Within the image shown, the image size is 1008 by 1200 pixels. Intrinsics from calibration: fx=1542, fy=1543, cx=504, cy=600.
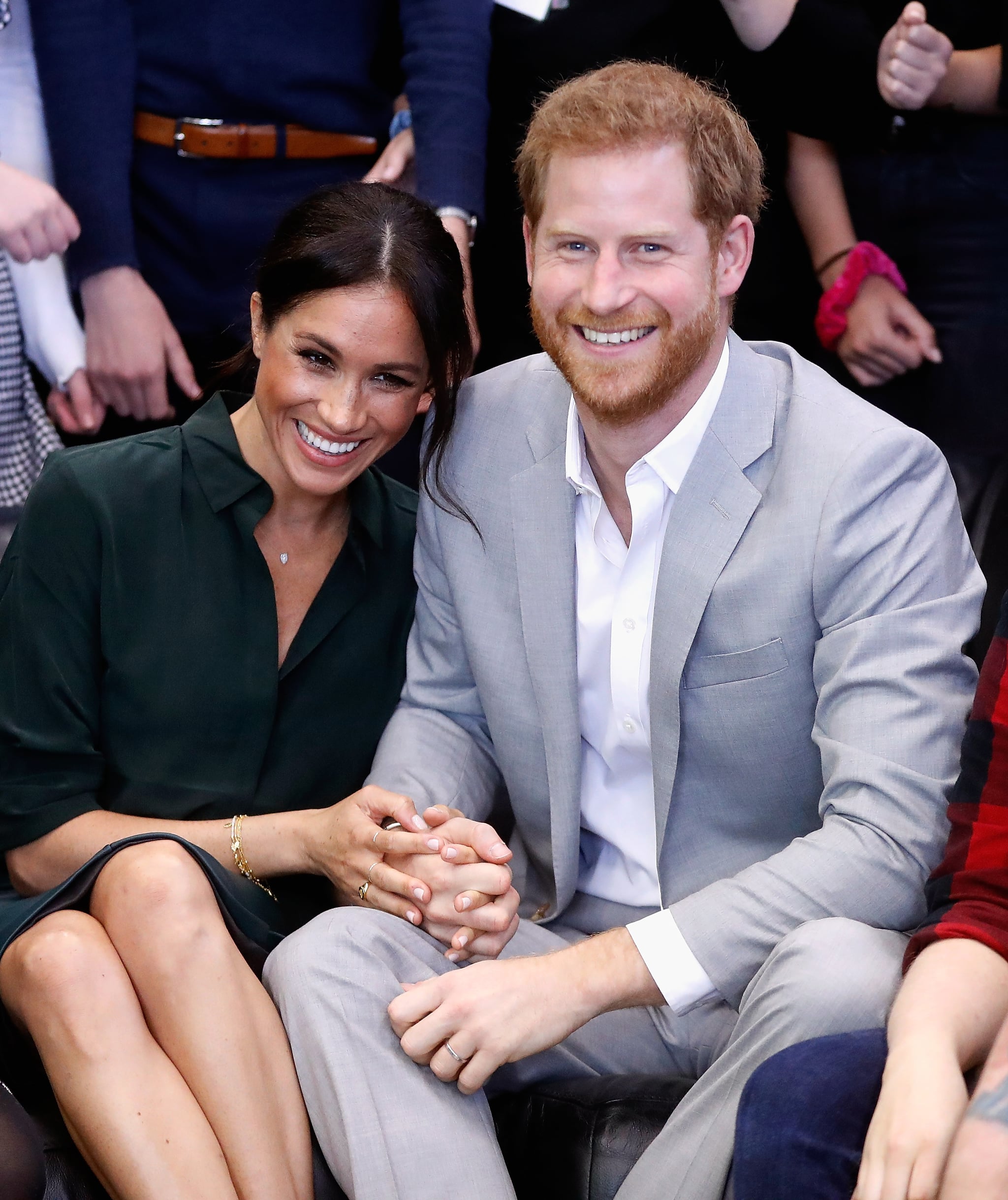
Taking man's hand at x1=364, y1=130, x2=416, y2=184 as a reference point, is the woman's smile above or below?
below

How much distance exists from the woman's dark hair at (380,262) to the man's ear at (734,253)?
0.33m

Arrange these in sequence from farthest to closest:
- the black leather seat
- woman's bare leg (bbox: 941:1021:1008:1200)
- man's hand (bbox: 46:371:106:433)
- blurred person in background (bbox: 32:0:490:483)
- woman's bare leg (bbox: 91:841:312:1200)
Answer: man's hand (bbox: 46:371:106:433), blurred person in background (bbox: 32:0:490:483), the black leather seat, woman's bare leg (bbox: 91:841:312:1200), woman's bare leg (bbox: 941:1021:1008:1200)

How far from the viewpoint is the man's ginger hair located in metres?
1.75

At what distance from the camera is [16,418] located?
235cm

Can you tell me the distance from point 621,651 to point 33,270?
45.5 inches

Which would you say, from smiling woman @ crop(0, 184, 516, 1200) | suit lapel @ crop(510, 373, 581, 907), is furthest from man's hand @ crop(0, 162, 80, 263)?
suit lapel @ crop(510, 373, 581, 907)

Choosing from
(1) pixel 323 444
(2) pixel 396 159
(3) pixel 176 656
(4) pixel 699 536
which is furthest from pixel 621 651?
(2) pixel 396 159

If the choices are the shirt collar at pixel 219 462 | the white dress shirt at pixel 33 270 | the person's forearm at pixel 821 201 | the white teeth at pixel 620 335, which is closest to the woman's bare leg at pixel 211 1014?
the shirt collar at pixel 219 462

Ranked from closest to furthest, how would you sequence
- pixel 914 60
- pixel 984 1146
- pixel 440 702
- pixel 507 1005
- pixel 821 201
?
pixel 984 1146 < pixel 507 1005 < pixel 440 702 < pixel 914 60 < pixel 821 201

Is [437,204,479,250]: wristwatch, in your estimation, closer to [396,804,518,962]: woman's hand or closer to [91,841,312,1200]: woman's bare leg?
[396,804,518,962]: woman's hand

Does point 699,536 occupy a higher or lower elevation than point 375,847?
higher

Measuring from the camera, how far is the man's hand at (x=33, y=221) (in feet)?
7.36

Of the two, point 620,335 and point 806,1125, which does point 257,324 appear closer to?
point 620,335

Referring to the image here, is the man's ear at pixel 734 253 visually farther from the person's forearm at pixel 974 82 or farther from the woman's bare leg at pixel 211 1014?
the woman's bare leg at pixel 211 1014
